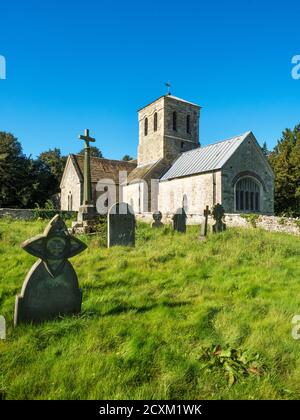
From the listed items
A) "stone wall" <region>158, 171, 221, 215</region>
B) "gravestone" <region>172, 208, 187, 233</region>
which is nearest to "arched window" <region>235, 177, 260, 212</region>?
"stone wall" <region>158, 171, 221, 215</region>

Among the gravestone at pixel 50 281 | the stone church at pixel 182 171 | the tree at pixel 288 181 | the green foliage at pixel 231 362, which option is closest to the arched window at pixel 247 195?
the stone church at pixel 182 171

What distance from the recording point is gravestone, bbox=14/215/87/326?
144 inches

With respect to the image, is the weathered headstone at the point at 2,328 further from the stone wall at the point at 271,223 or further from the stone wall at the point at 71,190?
the stone wall at the point at 71,190

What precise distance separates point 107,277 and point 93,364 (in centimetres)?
268

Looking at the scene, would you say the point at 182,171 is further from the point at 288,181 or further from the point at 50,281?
the point at 50,281

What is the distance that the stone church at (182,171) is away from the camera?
2014 cm

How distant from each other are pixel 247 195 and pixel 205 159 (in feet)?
14.5

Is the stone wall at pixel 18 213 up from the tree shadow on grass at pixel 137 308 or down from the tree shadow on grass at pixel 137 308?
up

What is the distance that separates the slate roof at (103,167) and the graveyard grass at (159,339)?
22.4 m

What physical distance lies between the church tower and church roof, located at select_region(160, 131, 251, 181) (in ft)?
8.40

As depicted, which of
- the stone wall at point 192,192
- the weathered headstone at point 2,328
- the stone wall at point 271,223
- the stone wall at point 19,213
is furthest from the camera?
the stone wall at point 192,192

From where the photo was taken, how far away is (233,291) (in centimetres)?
510

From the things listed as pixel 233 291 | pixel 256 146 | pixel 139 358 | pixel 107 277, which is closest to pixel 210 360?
pixel 139 358
